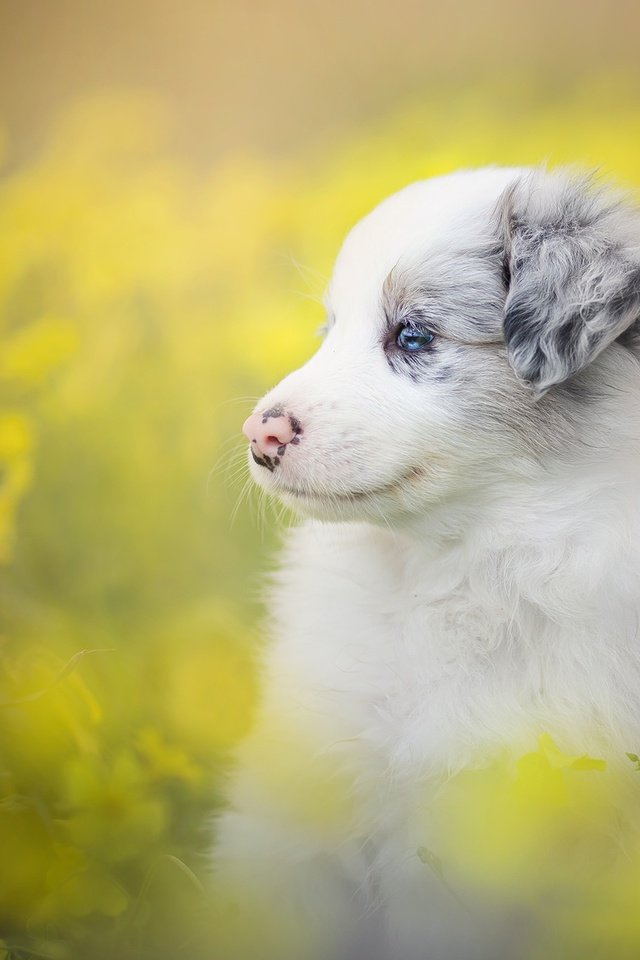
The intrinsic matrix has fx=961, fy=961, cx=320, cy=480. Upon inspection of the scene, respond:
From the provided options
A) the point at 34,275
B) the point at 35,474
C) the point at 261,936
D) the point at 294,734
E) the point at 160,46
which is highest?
the point at 160,46

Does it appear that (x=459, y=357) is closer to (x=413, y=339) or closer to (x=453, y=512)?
(x=413, y=339)

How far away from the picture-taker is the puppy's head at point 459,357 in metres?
1.41

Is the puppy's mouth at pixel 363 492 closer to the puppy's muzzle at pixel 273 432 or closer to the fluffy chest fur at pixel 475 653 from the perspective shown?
the puppy's muzzle at pixel 273 432

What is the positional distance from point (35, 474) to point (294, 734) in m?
0.77

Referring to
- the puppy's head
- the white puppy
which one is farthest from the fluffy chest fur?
the puppy's head

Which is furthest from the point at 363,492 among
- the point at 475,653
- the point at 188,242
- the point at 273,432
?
the point at 188,242

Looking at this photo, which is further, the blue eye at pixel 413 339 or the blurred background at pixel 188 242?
Answer: the blurred background at pixel 188 242

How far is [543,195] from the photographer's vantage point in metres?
1.51

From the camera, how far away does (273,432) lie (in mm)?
1427

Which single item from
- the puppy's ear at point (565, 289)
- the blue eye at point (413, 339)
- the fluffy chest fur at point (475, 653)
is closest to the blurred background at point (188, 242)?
the fluffy chest fur at point (475, 653)

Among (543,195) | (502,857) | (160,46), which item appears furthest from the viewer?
(160,46)

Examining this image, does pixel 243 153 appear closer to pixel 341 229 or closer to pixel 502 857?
pixel 341 229

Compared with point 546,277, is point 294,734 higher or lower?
lower

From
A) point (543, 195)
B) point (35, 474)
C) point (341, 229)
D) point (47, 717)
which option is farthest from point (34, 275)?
point (543, 195)
